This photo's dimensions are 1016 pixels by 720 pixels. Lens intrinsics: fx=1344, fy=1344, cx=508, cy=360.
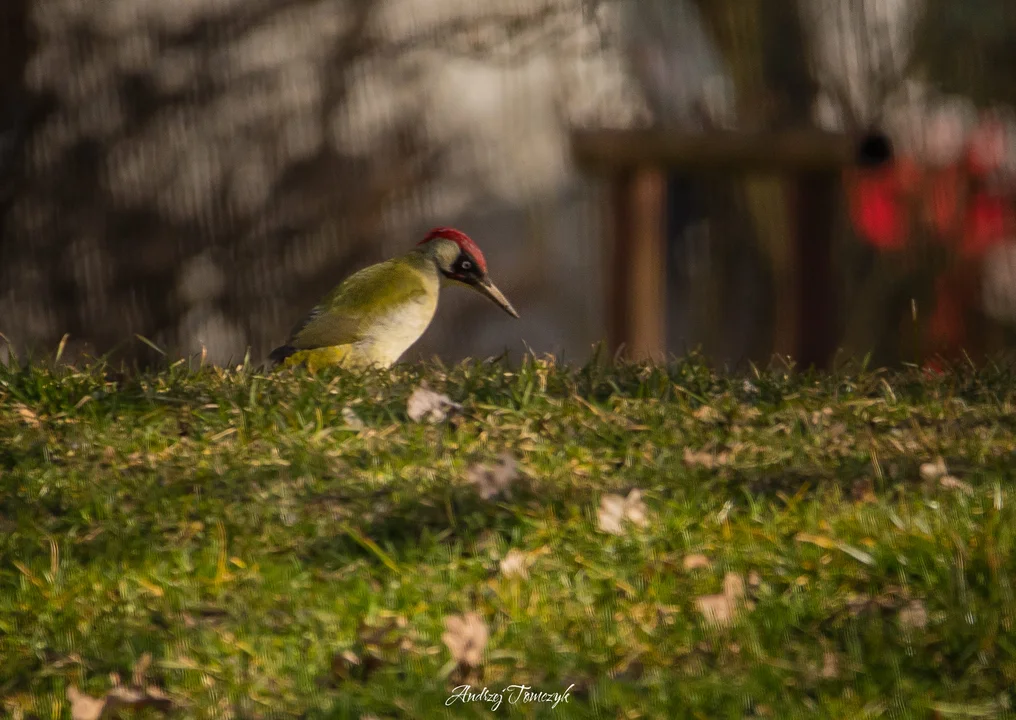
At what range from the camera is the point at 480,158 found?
8430 mm

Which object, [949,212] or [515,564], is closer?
[515,564]

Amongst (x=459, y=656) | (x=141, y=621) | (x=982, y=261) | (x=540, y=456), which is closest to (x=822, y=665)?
(x=459, y=656)

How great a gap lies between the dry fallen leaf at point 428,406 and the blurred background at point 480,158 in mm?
2692

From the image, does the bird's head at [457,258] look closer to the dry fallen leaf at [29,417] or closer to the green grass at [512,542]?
the green grass at [512,542]

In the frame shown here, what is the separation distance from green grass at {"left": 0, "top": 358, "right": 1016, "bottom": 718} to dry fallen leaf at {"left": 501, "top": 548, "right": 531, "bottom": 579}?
0.11 feet

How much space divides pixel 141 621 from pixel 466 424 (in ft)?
4.69

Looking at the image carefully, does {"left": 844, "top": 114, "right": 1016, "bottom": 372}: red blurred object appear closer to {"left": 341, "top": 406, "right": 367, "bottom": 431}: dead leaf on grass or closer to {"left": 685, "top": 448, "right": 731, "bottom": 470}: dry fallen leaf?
{"left": 685, "top": 448, "right": 731, "bottom": 470}: dry fallen leaf

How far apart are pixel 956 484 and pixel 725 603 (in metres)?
1.04

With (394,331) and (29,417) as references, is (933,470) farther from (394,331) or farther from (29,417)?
(29,417)

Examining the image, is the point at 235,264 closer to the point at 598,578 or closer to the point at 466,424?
the point at 466,424

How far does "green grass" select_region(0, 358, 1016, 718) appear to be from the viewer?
10.5 feet

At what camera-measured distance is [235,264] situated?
802 cm

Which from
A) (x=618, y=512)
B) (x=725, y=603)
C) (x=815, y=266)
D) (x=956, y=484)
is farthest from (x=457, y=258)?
(x=725, y=603)

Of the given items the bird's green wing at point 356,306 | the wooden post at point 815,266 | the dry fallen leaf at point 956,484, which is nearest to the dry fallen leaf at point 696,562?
the dry fallen leaf at point 956,484
